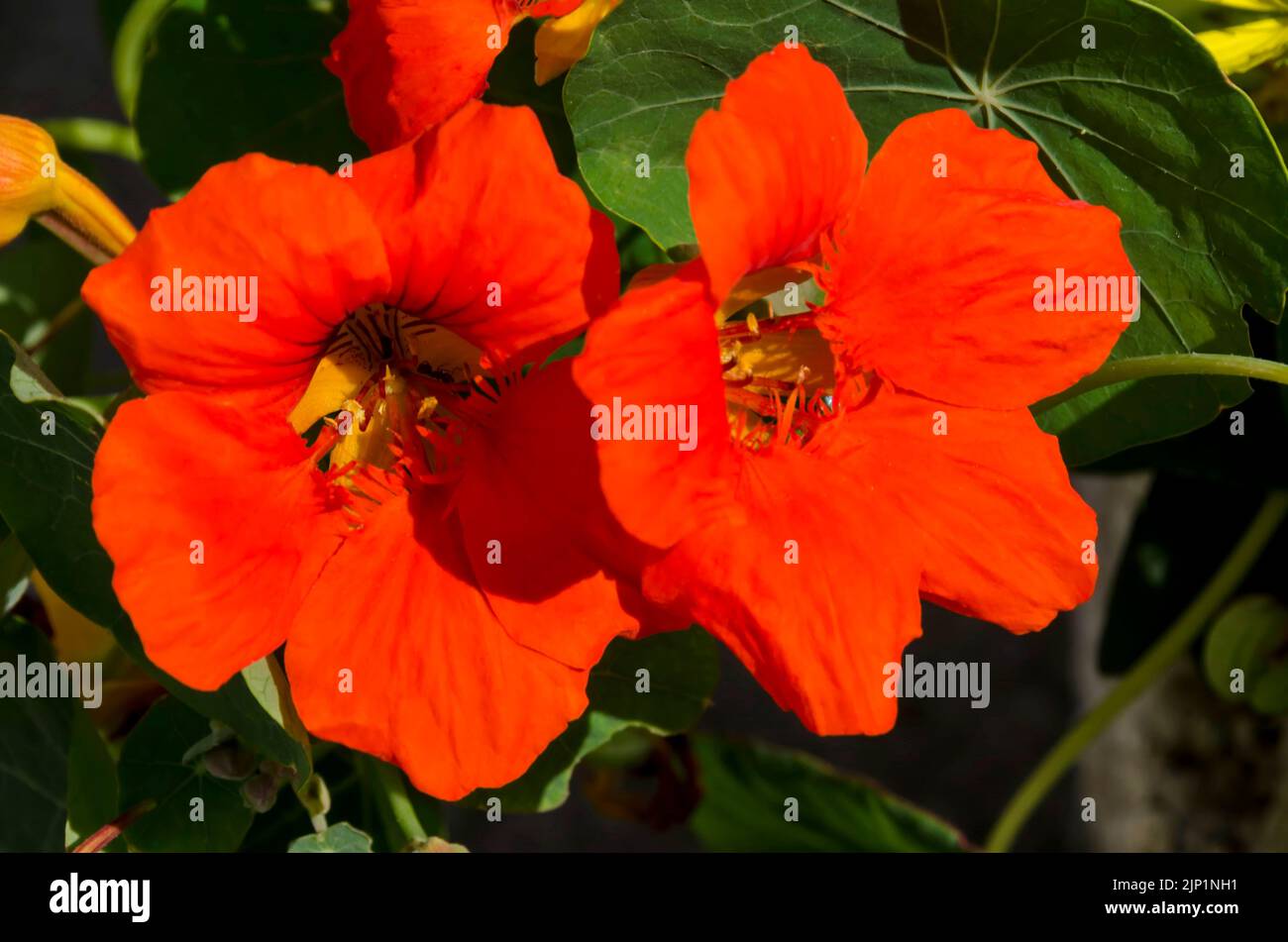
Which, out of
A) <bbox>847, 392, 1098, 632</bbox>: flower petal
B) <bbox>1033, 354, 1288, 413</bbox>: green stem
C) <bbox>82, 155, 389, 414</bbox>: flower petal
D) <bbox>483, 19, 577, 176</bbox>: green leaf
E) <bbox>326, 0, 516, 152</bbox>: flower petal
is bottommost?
<bbox>847, 392, 1098, 632</bbox>: flower petal

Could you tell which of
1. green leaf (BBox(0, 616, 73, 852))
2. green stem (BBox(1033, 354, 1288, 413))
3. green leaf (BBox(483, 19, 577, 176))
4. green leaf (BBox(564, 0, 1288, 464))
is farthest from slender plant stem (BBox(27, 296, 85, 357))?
green stem (BBox(1033, 354, 1288, 413))

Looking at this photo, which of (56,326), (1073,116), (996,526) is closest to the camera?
(996,526)

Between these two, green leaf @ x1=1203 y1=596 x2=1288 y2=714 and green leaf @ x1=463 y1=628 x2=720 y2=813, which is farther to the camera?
green leaf @ x1=1203 y1=596 x2=1288 y2=714

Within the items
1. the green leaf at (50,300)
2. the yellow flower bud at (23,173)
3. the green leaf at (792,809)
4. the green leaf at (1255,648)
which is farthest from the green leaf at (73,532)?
the green leaf at (1255,648)

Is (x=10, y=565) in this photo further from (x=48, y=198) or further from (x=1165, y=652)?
(x=1165, y=652)

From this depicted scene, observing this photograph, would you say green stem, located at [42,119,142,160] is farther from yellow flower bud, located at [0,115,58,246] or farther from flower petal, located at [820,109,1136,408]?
flower petal, located at [820,109,1136,408]

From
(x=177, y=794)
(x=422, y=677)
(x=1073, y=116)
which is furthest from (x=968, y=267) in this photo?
(x=177, y=794)

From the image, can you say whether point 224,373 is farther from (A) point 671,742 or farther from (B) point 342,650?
(A) point 671,742
